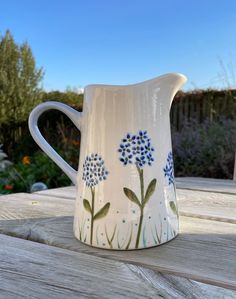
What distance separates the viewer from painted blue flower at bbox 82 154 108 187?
1.27 ft

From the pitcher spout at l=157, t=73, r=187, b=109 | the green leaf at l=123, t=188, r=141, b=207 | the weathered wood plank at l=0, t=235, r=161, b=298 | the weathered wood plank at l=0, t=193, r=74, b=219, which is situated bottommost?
the weathered wood plank at l=0, t=235, r=161, b=298

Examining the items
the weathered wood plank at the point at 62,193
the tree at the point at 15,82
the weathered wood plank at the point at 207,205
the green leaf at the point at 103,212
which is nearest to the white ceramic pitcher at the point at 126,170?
the green leaf at the point at 103,212

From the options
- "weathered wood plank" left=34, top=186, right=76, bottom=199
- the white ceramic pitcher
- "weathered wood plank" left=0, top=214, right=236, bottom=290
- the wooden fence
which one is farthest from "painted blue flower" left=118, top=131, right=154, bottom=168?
the wooden fence

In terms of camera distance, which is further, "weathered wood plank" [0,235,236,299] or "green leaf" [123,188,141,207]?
Result: "green leaf" [123,188,141,207]

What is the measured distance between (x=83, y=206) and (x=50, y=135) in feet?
14.5

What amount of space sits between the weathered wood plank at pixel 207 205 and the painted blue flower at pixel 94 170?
0.73ft

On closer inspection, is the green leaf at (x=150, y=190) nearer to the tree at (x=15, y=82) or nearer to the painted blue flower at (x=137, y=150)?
the painted blue flower at (x=137, y=150)

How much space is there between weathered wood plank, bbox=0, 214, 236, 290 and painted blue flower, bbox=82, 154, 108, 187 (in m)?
0.09

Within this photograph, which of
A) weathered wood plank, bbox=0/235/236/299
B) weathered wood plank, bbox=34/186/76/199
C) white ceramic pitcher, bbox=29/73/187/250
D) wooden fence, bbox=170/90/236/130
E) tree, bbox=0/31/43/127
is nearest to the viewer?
weathered wood plank, bbox=0/235/236/299

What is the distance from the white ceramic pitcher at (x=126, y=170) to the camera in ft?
1.23

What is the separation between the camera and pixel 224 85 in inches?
130

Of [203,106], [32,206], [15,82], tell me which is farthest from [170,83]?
[15,82]

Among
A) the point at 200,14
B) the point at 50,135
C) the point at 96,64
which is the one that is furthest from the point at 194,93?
the point at 50,135

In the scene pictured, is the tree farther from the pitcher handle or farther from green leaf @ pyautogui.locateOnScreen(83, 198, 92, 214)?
green leaf @ pyautogui.locateOnScreen(83, 198, 92, 214)
